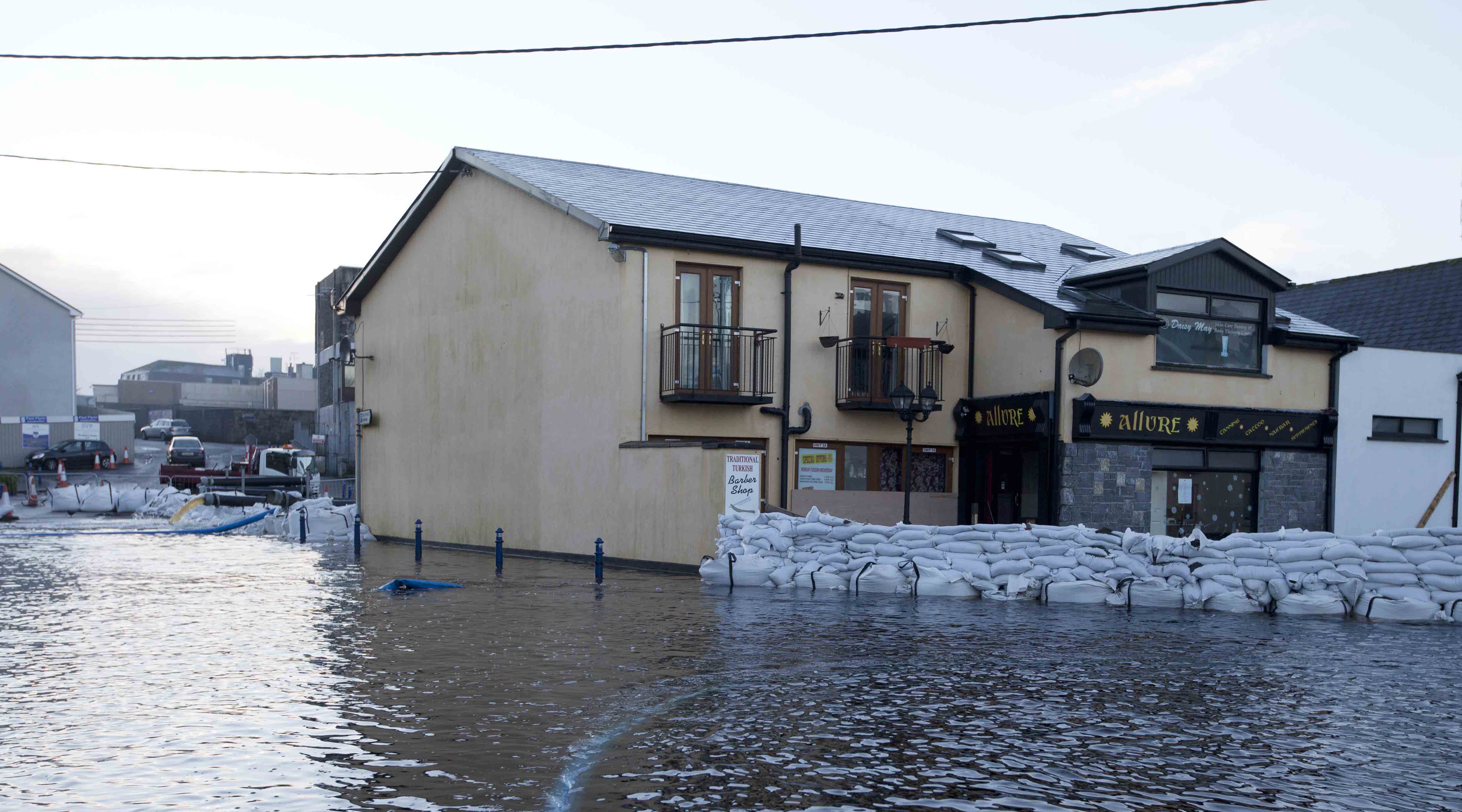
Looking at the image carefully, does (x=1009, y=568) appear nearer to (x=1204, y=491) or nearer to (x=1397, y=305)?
(x=1204, y=491)

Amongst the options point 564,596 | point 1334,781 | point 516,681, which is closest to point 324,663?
point 516,681

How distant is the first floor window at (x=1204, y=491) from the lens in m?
20.2

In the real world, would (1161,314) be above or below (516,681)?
above

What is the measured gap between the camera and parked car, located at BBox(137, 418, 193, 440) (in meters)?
67.5

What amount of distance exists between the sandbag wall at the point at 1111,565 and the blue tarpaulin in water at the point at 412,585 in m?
3.29

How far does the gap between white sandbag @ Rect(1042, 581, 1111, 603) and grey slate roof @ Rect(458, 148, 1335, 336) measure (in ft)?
19.9

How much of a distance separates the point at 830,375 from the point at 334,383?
39.5m

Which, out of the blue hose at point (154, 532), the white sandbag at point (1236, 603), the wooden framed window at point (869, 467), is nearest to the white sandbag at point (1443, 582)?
the white sandbag at point (1236, 603)

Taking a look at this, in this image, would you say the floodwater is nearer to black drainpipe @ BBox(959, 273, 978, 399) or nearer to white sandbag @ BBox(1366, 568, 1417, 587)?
white sandbag @ BBox(1366, 568, 1417, 587)

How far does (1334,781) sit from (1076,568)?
333 inches

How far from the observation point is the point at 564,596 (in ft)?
45.8

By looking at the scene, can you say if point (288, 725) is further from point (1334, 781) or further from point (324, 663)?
point (1334, 781)

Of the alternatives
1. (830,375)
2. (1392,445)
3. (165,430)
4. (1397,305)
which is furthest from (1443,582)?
(165,430)

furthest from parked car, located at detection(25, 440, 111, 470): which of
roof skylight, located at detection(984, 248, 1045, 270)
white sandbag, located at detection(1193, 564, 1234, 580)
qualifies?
white sandbag, located at detection(1193, 564, 1234, 580)
